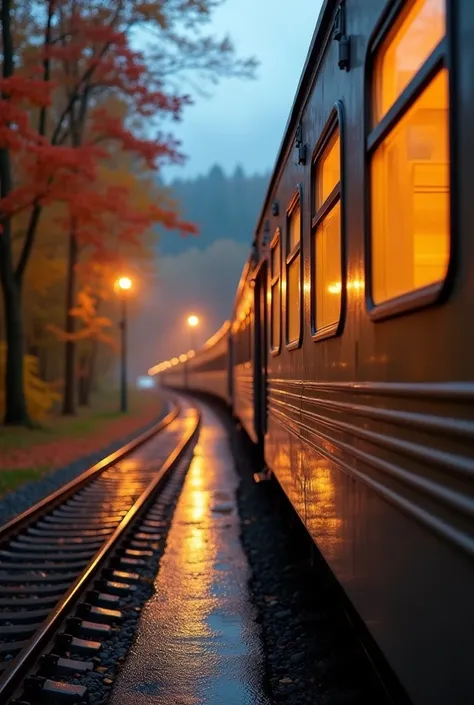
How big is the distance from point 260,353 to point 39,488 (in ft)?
11.1

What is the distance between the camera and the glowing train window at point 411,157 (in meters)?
2.12

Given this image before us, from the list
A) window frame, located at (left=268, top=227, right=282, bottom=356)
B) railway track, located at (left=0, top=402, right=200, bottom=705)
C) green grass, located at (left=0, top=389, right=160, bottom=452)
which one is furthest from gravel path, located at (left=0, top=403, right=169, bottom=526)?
window frame, located at (left=268, top=227, right=282, bottom=356)

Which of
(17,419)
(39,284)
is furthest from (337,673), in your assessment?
(39,284)

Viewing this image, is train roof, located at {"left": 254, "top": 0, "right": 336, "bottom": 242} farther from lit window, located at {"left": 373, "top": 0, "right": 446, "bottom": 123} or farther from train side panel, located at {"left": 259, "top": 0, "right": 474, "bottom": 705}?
lit window, located at {"left": 373, "top": 0, "right": 446, "bottom": 123}

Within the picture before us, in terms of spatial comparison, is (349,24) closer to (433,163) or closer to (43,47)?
(433,163)

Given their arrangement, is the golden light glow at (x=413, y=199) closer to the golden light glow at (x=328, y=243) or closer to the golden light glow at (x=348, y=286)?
the golden light glow at (x=348, y=286)

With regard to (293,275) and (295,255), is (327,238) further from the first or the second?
(293,275)

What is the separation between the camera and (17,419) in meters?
17.4

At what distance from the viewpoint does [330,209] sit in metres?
3.95

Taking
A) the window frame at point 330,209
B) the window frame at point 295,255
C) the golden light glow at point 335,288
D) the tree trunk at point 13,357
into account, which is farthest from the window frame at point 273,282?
the tree trunk at point 13,357

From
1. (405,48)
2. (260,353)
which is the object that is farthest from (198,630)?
(260,353)

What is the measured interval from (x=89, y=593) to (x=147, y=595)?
535 mm

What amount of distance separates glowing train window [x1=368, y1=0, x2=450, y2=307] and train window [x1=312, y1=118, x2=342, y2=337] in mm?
735

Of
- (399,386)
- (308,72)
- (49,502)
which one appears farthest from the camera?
(49,502)
